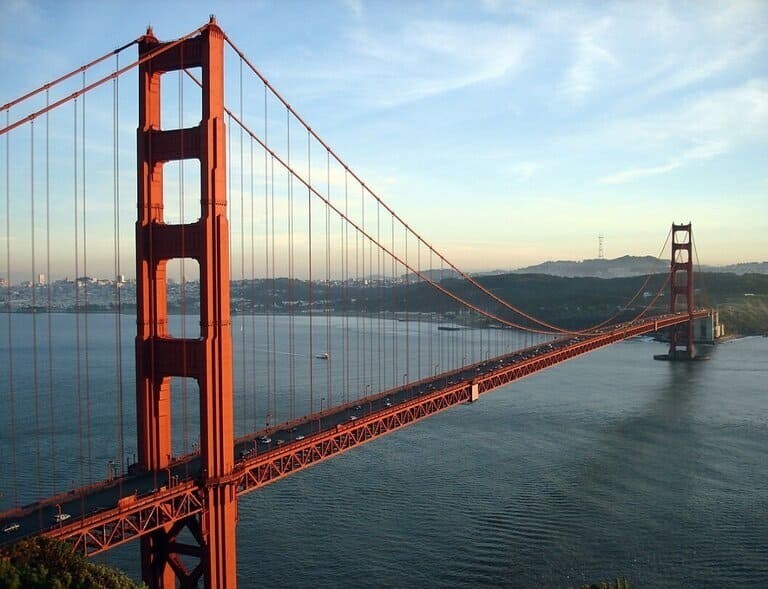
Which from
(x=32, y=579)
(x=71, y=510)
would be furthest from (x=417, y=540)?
(x=32, y=579)

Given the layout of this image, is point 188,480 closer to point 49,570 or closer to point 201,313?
point 201,313

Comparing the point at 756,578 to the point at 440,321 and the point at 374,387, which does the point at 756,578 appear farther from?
the point at 440,321

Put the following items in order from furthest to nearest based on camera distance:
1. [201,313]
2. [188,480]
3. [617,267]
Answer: [617,267] → [201,313] → [188,480]

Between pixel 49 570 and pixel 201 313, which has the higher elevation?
pixel 201 313

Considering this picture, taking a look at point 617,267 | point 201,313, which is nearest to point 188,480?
point 201,313

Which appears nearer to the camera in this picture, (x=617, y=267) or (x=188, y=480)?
(x=188, y=480)

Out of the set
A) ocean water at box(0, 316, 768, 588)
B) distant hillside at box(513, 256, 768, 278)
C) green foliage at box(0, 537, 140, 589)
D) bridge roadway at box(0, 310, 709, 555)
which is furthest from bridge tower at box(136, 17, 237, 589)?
distant hillside at box(513, 256, 768, 278)
